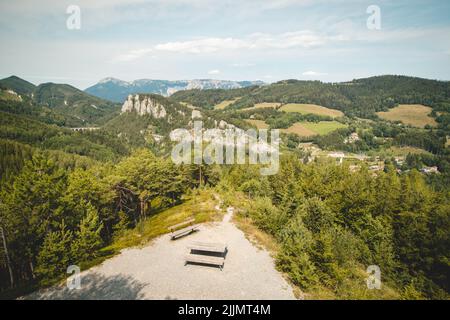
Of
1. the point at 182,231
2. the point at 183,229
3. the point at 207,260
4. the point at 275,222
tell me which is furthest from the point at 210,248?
the point at 275,222

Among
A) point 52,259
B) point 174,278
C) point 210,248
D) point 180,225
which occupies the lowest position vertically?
point 180,225

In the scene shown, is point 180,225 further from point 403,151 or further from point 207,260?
point 403,151

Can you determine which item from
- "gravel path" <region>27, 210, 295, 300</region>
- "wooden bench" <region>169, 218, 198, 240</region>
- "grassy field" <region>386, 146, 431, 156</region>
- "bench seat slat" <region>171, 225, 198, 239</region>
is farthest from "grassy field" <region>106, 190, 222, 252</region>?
"grassy field" <region>386, 146, 431, 156</region>

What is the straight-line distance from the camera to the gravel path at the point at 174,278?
1619 cm

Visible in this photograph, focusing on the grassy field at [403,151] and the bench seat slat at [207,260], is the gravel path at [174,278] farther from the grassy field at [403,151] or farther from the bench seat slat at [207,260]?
the grassy field at [403,151]

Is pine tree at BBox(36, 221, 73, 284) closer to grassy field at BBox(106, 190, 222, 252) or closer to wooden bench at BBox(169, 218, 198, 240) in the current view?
grassy field at BBox(106, 190, 222, 252)

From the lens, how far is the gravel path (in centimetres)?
1619

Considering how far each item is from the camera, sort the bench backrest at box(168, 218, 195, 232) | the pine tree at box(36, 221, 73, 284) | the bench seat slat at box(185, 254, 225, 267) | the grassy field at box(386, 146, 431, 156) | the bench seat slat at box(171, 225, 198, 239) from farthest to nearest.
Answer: the grassy field at box(386, 146, 431, 156) < the bench backrest at box(168, 218, 195, 232) < the bench seat slat at box(171, 225, 198, 239) < the pine tree at box(36, 221, 73, 284) < the bench seat slat at box(185, 254, 225, 267)

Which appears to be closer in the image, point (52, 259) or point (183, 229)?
point (52, 259)

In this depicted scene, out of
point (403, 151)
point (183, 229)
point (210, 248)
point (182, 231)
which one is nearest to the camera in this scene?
point (210, 248)

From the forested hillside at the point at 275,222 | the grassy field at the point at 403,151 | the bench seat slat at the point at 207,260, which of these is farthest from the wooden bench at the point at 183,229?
the grassy field at the point at 403,151

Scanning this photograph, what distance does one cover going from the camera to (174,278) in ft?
58.4

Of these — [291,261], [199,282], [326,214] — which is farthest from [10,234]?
[326,214]
